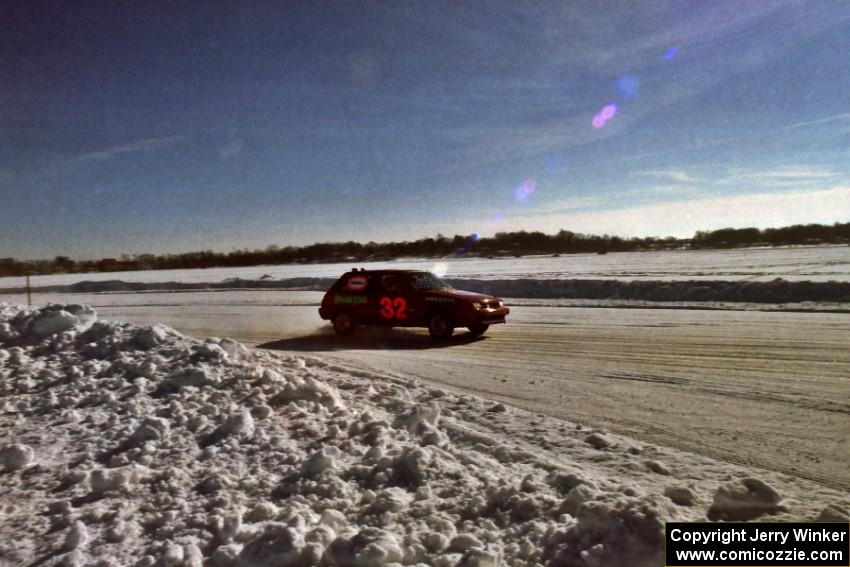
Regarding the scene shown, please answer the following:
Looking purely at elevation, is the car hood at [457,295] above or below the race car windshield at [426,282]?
below

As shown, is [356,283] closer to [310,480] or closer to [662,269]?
[310,480]

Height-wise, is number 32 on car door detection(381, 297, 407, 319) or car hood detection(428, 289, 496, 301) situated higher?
car hood detection(428, 289, 496, 301)

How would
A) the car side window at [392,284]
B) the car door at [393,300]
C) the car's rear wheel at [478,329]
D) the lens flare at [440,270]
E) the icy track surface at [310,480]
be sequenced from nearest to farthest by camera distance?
the icy track surface at [310,480], the car's rear wheel at [478,329], the car door at [393,300], the car side window at [392,284], the lens flare at [440,270]

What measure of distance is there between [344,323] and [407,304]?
5.84 ft

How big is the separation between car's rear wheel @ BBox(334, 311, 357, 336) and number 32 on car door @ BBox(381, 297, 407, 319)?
0.91 m

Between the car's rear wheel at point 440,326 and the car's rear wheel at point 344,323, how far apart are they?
2.06 meters

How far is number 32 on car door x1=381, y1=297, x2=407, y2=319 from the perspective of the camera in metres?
12.0

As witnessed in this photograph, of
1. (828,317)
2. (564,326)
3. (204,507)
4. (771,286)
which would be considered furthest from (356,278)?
(771,286)

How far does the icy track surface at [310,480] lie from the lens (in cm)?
316

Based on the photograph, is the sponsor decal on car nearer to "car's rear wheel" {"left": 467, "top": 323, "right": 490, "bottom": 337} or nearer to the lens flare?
"car's rear wheel" {"left": 467, "top": 323, "right": 490, "bottom": 337}

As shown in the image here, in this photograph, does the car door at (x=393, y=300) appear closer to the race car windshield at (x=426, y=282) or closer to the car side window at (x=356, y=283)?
the race car windshield at (x=426, y=282)

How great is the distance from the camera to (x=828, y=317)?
12.1m

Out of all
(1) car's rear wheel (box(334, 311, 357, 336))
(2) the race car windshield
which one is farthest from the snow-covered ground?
(1) car's rear wheel (box(334, 311, 357, 336))

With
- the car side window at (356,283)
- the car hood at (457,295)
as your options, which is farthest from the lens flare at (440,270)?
the car hood at (457,295)
